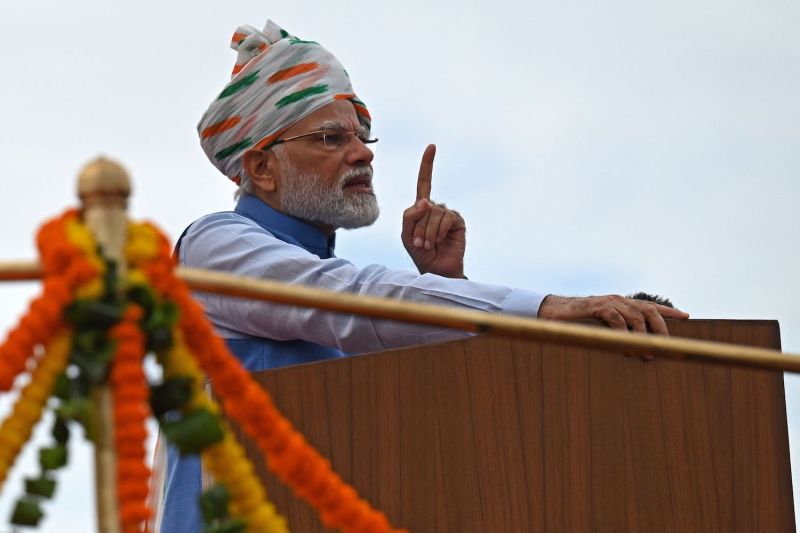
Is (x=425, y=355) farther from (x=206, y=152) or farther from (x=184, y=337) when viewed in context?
(x=206, y=152)

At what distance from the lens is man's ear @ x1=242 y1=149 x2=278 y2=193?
400 cm

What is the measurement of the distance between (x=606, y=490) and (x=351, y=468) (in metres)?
0.50

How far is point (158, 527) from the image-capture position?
3.19 metres

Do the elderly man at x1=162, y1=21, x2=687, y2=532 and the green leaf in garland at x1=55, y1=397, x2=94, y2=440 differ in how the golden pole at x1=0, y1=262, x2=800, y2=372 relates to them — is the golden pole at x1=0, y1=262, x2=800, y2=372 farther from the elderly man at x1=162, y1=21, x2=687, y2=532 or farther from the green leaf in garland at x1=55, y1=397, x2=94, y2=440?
the elderly man at x1=162, y1=21, x2=687, y2=532

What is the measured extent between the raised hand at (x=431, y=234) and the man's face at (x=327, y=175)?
0.14 metres

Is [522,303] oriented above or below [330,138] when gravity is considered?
below

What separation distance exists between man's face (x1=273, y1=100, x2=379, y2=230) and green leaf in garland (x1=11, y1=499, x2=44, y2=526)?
7.82 feet

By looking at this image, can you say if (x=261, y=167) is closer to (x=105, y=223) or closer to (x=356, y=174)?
(x=356, y=174)

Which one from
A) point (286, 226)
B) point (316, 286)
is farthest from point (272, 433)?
point (286, 226)

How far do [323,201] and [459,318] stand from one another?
217 cm

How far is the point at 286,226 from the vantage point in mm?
3887

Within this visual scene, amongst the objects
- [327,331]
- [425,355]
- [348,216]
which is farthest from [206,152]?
[425,355]

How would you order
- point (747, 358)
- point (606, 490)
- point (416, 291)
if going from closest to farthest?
point (747, 358), point (606, 490), point (416, 291)

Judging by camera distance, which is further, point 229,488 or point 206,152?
point 206,152
